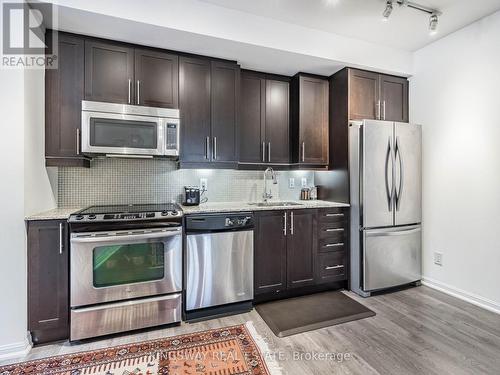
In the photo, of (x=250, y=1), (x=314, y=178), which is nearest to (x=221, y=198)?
(x=314, y=178)

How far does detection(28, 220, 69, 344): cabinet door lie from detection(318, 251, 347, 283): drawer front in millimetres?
2435

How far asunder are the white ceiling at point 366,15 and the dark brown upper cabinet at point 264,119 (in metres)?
0.76

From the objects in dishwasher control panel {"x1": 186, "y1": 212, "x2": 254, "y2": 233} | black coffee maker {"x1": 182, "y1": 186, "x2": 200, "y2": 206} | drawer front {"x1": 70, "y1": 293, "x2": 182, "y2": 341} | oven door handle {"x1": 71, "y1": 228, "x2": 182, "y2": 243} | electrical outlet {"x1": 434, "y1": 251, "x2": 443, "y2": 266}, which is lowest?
drawer front {"x1": 70, "y1": 293, "x2": 182, "y2": 341}

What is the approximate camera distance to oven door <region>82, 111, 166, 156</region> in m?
2.26

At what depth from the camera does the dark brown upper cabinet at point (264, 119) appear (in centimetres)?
312

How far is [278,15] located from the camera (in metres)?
2.49

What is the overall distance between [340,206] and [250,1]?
2.27 meters

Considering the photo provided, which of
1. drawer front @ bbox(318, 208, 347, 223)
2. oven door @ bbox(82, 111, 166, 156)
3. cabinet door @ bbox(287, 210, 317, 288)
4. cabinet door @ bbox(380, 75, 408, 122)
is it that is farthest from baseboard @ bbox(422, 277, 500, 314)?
oven door @ bbox(82, 111, 166, 156)

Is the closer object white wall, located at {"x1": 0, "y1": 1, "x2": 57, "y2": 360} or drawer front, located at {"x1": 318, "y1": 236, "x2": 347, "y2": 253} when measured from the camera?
white wall, located at {"x1": 0, "y1": 1, "x2": 57, "y2": 360}

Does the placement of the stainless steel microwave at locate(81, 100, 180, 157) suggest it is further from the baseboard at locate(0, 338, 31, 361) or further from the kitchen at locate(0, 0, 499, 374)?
the baseboard at locate(0, 338, 31, 361)

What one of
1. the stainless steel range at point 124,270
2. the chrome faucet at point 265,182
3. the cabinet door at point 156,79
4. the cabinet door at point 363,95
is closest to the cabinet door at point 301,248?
the chrome faucet at point 265,182

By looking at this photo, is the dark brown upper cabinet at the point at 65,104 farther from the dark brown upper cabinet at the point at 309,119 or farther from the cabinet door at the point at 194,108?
the dark brown upper cabinet at the point at 309,119

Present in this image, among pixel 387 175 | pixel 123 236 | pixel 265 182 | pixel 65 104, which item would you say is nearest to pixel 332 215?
pixel 387 175

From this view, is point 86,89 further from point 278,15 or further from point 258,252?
point 258,252
